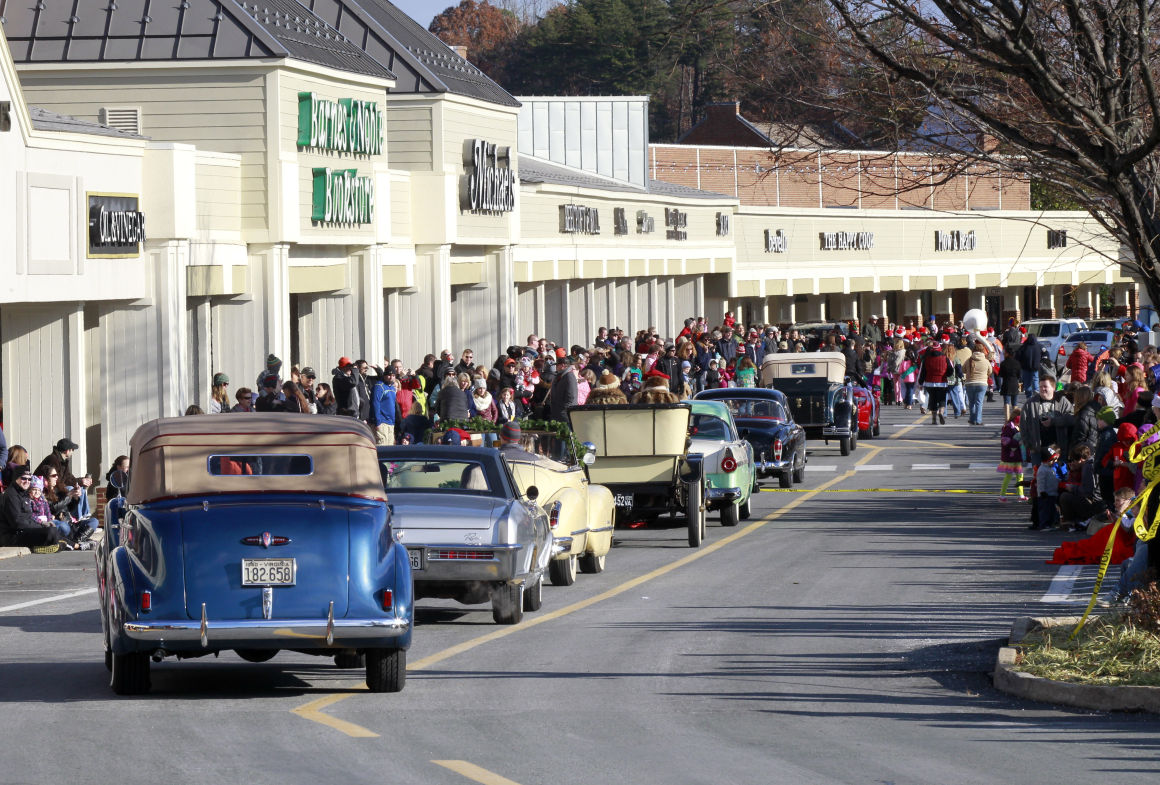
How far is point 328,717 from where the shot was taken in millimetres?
10648

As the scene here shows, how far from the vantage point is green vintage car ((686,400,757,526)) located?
23.2m

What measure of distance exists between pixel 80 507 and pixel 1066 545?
12035mm

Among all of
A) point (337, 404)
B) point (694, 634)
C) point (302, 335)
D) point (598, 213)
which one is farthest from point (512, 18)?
point (694, 634)

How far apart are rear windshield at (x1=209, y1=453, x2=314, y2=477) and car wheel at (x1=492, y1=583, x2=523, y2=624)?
287 cm

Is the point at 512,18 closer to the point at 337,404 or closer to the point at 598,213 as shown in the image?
the point at 598,213

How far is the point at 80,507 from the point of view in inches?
917

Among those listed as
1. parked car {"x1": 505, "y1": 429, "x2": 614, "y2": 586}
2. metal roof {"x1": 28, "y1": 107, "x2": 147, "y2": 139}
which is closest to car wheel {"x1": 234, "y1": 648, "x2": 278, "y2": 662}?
parked car {"x1": 505, "y1": 429, "x2": 614, "y2": 586}

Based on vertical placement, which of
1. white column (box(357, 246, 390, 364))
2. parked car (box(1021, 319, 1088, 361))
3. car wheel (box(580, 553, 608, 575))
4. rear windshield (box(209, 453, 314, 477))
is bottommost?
car wheel (box(580, 553, 608, 575))

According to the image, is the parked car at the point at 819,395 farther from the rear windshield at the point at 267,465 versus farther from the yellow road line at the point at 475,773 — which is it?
the yellow road line at the point at 475,773

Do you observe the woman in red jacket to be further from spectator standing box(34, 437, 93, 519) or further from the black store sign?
spectator standing box(34, 437, 93, 519)

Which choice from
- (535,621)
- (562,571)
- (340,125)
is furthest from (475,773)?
(340,125)

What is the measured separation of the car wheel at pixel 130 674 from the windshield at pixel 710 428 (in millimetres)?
13441

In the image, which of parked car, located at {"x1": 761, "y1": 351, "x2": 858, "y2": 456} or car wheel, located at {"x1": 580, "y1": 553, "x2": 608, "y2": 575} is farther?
parked car, located at {"x1": 761, "y1": 351, "x2": 858, "y2": 456}

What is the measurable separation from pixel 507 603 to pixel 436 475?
1.28 m
